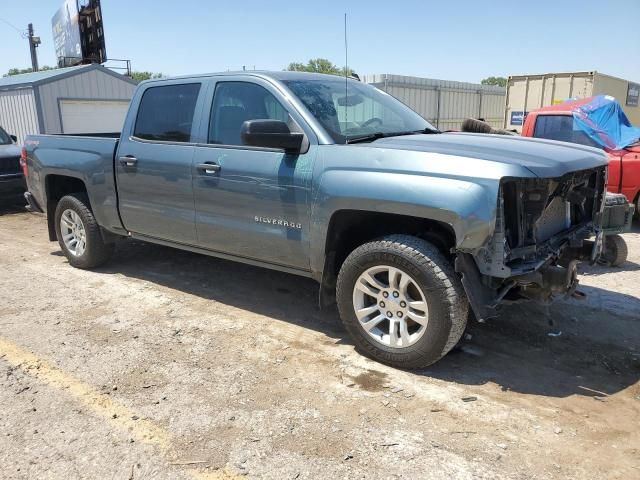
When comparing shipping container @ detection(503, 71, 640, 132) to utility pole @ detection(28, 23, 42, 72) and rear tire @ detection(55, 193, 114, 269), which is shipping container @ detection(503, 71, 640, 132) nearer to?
rear tire @ detection(55, 193, 114, 269)

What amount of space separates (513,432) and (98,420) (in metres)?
2.29

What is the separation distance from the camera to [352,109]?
14.3 ft

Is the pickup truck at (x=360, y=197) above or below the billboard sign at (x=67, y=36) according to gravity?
below

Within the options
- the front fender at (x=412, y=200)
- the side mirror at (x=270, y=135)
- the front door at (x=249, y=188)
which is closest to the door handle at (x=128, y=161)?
the front door at (x=249, y=188)

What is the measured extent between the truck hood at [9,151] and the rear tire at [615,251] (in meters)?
9.53

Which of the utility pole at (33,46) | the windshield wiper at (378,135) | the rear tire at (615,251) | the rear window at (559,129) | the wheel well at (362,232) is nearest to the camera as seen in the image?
the wheel well at (362,232)

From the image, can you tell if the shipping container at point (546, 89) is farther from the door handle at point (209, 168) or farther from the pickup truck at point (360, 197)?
the door handle at point (209, 168)

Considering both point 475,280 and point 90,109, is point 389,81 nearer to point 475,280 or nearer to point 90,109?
point 90,109

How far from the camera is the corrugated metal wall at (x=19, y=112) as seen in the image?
15789 millimetres

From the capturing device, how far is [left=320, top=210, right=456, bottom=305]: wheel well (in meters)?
3.62

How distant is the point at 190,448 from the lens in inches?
112

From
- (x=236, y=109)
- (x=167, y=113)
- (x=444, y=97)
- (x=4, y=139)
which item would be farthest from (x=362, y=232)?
(x=444, y=97)

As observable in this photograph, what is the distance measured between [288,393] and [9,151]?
8881 mm

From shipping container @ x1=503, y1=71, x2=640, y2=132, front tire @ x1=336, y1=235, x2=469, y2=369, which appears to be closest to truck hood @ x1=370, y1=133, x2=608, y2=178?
front tire @ x1=336, y1=235, x2=469, y2=369
